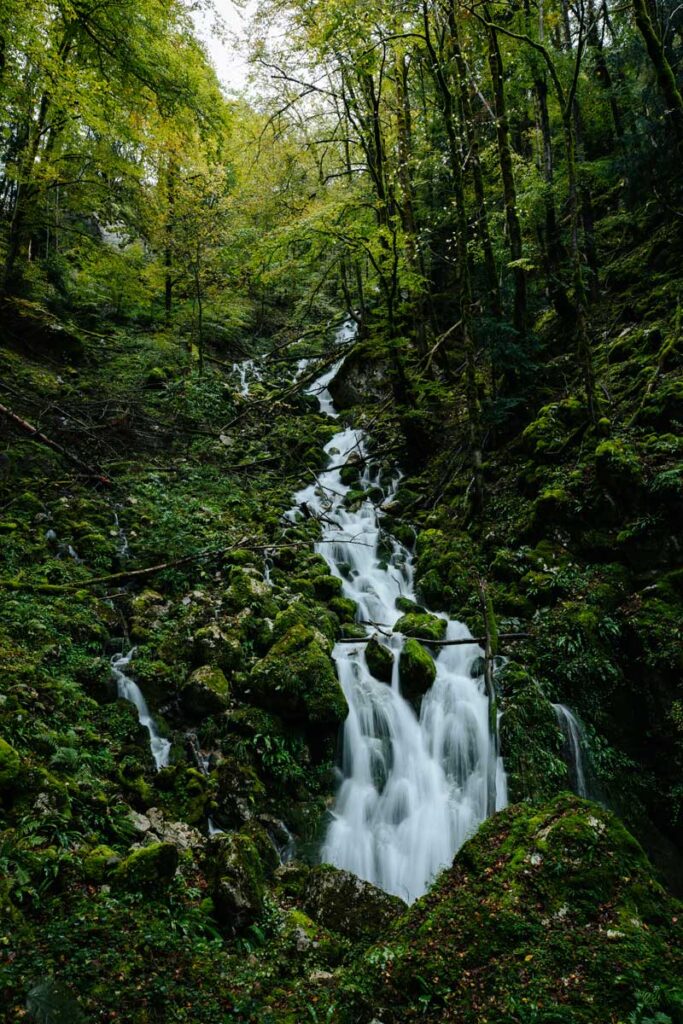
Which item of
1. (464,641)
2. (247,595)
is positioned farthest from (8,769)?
(464,641)

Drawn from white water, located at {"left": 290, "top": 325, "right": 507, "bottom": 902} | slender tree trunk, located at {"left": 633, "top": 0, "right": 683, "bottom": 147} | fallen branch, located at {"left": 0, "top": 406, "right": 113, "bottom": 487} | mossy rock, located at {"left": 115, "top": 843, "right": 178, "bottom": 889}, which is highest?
slender tree trunk, located at {"left": 633, "top": 0, "right": 683, "bottom": 147}

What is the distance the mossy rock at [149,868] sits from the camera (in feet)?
12.0

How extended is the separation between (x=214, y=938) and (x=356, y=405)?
47.4ft

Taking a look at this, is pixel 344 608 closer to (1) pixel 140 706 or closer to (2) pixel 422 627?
(2) pixel 422 627

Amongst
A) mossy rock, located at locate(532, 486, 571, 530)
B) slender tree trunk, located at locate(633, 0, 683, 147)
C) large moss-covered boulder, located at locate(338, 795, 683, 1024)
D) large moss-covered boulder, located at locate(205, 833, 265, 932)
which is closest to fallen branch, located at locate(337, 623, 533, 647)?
mossy rock, located at locate(532, 486, 571, 530)

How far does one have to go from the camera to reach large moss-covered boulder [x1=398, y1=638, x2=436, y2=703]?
7.40 meters

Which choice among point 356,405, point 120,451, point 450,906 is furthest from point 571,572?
point 356,405

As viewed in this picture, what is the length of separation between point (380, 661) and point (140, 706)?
3302 mm

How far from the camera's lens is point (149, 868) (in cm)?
377

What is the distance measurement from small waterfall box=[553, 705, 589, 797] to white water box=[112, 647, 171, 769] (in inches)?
185

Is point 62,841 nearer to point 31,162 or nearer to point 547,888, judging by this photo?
point 547,888

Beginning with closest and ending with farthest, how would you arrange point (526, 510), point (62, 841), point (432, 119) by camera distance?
point (62, 841) < point (526, 510) < point (432, 119)

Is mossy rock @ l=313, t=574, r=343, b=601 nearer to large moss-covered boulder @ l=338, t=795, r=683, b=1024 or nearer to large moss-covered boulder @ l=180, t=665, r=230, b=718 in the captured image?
large moss-covered boulder @ l=180, t=665, r=230, b=718

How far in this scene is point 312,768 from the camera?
256 inches
